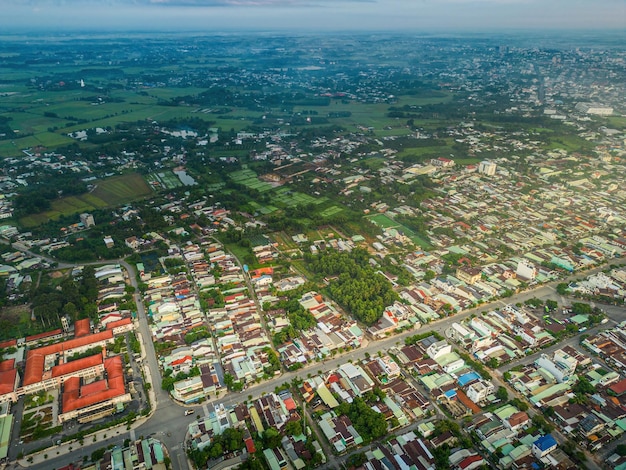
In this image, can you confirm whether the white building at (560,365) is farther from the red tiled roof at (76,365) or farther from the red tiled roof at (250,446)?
the red tiled roof at (76,365)

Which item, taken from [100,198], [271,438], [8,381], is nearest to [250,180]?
[100,198]

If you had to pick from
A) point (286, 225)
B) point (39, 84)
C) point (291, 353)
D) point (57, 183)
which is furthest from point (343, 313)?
point (39, 84)

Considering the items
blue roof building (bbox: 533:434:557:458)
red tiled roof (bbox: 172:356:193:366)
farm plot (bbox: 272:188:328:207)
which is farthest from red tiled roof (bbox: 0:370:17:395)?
farm plot (bbox: 272:188:328:207)

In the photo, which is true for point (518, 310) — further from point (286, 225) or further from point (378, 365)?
point (286, 225)

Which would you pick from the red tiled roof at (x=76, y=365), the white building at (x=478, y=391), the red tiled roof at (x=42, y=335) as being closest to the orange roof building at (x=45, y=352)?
the red tiled roof at (x=76, y=365)

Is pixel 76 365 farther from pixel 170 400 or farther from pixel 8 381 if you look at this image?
pixel 170 400

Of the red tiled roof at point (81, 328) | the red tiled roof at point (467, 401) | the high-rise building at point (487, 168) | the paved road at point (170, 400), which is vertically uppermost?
the high-rise building at point (487, 168)

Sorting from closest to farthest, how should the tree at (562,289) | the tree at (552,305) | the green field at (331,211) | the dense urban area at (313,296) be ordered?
the dense urban area at (313,296), the tree at (552,305), the tree at (562,289), the green field at (331,211)
